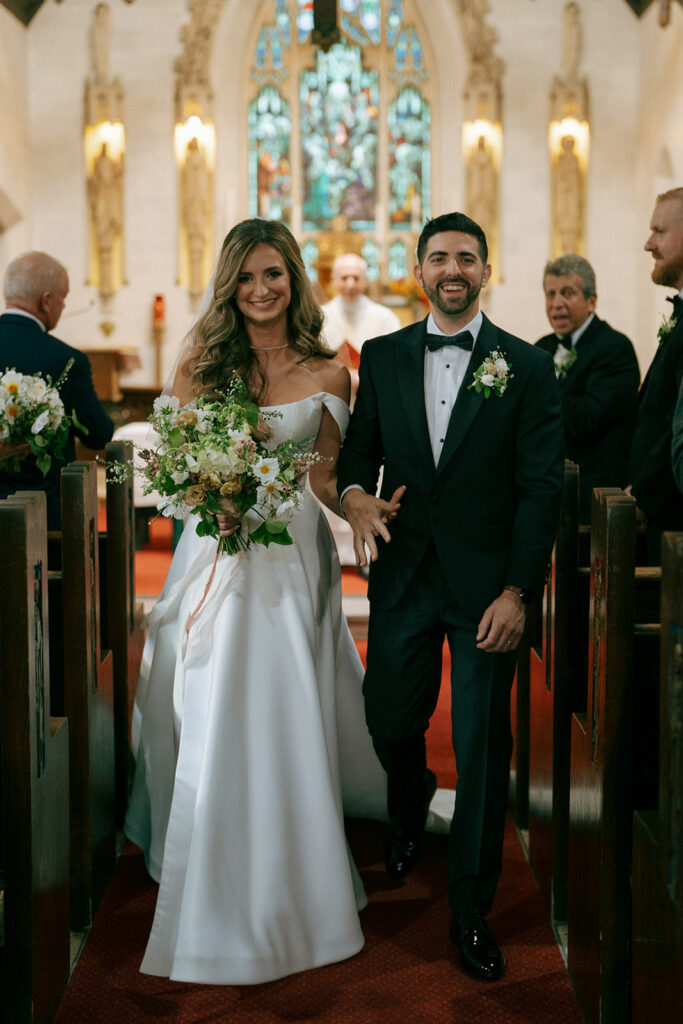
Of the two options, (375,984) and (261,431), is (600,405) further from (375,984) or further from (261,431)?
(375,984)

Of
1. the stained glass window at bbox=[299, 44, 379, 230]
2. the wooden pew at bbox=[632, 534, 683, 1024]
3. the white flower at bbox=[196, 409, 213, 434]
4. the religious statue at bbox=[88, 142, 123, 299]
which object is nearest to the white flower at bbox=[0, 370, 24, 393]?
the white flower at bbox=[196, 409, 213, 434]

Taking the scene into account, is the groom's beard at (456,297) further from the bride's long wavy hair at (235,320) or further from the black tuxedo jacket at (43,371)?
the black tuxedo jacket at (43,371)

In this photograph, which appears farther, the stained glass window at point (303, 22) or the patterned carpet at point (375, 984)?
the stained glass window at point (303, 22)

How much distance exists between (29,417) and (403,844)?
6.01 ft

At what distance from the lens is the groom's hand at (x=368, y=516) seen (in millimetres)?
2777

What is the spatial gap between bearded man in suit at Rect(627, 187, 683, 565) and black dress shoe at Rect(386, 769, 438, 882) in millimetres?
1064

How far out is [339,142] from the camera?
38.4 feet

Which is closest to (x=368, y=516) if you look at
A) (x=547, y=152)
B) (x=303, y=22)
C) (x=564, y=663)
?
(x=564, y=663)

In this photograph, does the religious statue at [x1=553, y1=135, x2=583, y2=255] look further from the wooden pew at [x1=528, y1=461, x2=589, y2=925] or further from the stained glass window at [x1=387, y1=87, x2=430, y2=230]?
the wooden pew at [x1=528, y1=461, x2=589, y2=925]

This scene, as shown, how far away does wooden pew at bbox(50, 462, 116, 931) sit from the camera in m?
2.94

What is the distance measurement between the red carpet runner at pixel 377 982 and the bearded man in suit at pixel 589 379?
1.91 metres

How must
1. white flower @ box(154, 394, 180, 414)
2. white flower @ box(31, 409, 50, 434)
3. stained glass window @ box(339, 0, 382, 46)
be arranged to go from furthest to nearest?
stained glass window @ box(339, 0, 382, 46) < white flower @ box(31, 409, 50, 434) < white flower @ box(154, 394, 180, 414)

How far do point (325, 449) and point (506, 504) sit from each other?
25.4 inches

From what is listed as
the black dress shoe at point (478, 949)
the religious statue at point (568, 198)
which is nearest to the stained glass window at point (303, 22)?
the religious statue at point (568, 198)
